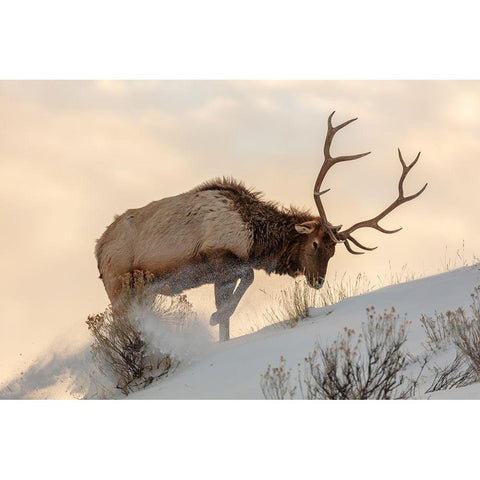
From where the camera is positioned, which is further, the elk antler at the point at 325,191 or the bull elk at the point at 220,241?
the bull elk at the point at 220,241

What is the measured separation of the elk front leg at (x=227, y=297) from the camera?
9.18m

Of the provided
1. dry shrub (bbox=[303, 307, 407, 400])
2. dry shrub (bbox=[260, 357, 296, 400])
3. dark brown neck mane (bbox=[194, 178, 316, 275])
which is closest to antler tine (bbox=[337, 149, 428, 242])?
dark brown neck mane (bbox=[194, 178, 316, 275])

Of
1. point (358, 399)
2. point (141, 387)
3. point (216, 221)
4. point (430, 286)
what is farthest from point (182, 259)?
point (358, 399)

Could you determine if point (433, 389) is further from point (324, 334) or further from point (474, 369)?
point (324, 334)

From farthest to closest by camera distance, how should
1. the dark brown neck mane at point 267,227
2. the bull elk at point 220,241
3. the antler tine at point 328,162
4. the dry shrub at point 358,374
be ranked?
the dark brown neck mane at point 267,227 → the bull elk at point 220,241 → the antler tine at point 328,162 → the dry shrub at point 358,374

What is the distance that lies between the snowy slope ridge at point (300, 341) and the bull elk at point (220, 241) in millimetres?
794

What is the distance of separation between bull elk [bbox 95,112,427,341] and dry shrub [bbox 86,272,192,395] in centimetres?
64

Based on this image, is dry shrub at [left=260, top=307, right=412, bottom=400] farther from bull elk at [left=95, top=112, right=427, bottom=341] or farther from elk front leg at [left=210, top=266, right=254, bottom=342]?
bull elk at [left=95, top=112, right=427, bottom=341]

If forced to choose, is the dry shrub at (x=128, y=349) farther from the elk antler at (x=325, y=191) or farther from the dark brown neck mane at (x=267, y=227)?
the elk antler at (x=325, y=191)

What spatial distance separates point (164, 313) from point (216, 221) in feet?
4.15

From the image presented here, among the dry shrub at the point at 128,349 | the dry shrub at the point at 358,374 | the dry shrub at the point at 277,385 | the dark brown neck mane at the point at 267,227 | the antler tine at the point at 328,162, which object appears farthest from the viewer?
the dark brown neck mane at the point at 267,227

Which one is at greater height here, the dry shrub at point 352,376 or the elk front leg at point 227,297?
the elk front leg at point 227,297

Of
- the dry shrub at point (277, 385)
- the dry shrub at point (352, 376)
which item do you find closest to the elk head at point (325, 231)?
the dry shrub at point (352, 376)
